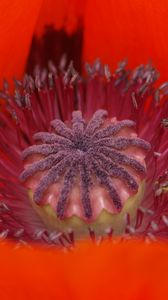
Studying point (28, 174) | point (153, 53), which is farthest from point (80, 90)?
point (28, 174)

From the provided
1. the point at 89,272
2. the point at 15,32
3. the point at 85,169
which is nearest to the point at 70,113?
the point at 15,32

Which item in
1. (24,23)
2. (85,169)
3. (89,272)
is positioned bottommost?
(89,272)

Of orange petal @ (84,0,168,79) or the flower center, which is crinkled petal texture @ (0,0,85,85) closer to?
orange petal @ (84,0,168,79)

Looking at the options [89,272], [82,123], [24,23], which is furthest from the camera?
[24,23]

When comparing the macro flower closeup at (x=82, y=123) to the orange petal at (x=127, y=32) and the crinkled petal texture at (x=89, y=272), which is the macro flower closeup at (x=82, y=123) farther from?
the crinkled petal texture at (x=89, y=272)

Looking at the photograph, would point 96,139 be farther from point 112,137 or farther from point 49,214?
point 49,214

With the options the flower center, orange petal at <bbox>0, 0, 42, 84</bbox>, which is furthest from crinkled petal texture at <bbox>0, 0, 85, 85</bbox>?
the flower center

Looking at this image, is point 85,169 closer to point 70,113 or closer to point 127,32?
point 70,113

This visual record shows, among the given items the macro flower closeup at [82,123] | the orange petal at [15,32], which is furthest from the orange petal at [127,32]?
the orange petal at [15,32]
